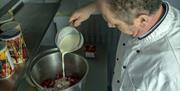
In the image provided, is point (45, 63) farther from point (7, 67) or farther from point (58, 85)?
point (7, 67)

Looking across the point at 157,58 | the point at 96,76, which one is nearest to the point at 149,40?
the point at 157,58

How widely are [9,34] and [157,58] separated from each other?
1.36ft

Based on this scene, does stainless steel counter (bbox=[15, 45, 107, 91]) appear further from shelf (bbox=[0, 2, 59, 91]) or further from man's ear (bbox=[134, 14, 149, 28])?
man's ear (bbox=[134, 14, 149, 28])

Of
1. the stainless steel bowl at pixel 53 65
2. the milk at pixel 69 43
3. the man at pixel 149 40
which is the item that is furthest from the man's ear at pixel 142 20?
the stainless steel bowl at pixel 53 65

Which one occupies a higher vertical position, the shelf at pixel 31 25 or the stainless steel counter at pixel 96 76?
the shelf at pixel 31 25

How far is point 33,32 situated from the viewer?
862mm

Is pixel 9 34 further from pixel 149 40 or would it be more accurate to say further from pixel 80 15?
pixel 149 40

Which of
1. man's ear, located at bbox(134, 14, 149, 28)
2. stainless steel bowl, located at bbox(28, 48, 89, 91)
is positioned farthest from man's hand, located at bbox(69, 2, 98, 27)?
man's ear, located at bbox(134, 14, 149, 28)

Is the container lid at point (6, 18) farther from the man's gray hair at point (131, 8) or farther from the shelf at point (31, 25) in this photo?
the man's gray hair at point (131, 8)

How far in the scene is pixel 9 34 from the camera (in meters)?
0.69

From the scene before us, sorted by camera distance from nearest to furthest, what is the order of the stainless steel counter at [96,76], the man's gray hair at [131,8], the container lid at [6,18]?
the man's gray hair at [131,8] < the container lid at [6,18] < the stainless steel counter at [96,76]

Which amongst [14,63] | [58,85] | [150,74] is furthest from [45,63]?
[150,74]

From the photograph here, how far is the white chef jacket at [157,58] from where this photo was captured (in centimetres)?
66

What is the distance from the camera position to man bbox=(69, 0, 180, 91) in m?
0.63
